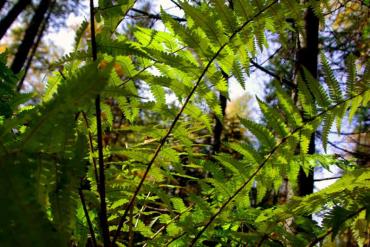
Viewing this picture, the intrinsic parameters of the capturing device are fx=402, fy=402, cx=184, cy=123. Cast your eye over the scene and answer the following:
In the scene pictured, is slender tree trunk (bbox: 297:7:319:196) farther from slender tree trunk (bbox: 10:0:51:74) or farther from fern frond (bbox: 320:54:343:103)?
slender tree trunk (bbox: 10:0:51:74)

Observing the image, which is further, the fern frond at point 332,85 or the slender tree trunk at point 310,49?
the slender tree trunk at point 310,49

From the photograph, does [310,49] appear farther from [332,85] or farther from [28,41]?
[28,41]

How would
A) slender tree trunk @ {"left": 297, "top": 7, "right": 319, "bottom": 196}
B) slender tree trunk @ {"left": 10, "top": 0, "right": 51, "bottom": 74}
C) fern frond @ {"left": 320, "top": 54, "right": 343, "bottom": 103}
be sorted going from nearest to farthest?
fern frond @ {"left": 320, "top": 54, "right": 343, "bottom": 103}, slender tree trunk @ {"left": 297, "top": 7, "right": 319, "bottom": 196}, slender tree trunk @ {"left": 10, "top": 0, "right": 51, "bottom": 74}

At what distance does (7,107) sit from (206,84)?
2.24ft

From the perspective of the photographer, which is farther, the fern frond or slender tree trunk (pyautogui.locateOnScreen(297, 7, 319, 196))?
slender tree trunk (pyautogui.locateOnScreen(297, 7, 319, 196))

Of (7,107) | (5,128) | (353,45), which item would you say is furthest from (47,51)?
(5,128)

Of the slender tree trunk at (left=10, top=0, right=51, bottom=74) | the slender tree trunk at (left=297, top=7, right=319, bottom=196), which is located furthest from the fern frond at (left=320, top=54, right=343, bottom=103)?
the slender tree trunk at (left=10, top=0, right=51, bottom=74)

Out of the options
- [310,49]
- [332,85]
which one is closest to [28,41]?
[310,49]

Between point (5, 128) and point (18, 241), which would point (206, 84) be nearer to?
point (5, 128)

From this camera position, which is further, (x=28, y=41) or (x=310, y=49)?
(x=28, y=41)

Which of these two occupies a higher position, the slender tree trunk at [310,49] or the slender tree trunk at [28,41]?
the slender tree trunk at [28,41]

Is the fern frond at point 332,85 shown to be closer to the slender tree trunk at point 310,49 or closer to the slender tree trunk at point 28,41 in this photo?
the slender tree trunk at point 310,49

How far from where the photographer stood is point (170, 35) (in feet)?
4.73

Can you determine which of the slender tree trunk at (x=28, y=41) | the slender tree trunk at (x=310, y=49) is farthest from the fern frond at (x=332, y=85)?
the slender tree trunk at (x=28, y=41)
